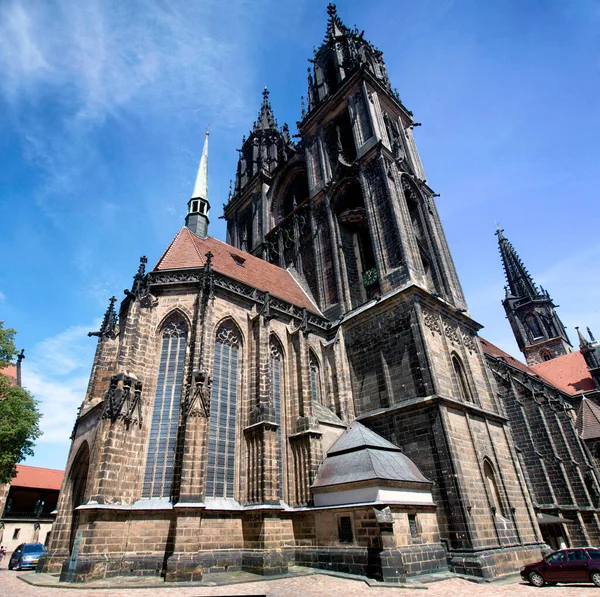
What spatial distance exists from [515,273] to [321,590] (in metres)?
51.9

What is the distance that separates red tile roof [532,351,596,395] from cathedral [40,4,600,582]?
456 inches

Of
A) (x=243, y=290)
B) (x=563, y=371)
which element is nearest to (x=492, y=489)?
(x=243, y=290)

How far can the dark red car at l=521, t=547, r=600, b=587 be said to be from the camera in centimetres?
995

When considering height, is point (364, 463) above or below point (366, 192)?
below

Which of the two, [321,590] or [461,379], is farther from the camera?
[461,379]

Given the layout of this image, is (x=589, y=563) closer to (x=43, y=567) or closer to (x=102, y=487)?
(x=102, y=487)

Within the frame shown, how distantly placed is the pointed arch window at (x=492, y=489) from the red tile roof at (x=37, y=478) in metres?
32.1

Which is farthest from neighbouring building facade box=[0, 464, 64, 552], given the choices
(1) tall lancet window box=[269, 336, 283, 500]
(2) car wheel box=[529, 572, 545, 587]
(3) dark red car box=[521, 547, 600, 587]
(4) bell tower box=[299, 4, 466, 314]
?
(3) dark red car box=[521, 547, 600, 587]

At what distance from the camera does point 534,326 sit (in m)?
47.5

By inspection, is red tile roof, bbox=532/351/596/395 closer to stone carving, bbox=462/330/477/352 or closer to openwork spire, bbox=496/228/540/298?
openwork spire, bbox=496/228/540/298

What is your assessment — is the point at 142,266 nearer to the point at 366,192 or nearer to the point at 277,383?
the point at 277,383

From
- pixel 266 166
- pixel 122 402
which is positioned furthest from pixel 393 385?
pixel 266 166

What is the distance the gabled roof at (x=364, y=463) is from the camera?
1150 centimetres

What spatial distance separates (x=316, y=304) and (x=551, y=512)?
15649 millimetres
